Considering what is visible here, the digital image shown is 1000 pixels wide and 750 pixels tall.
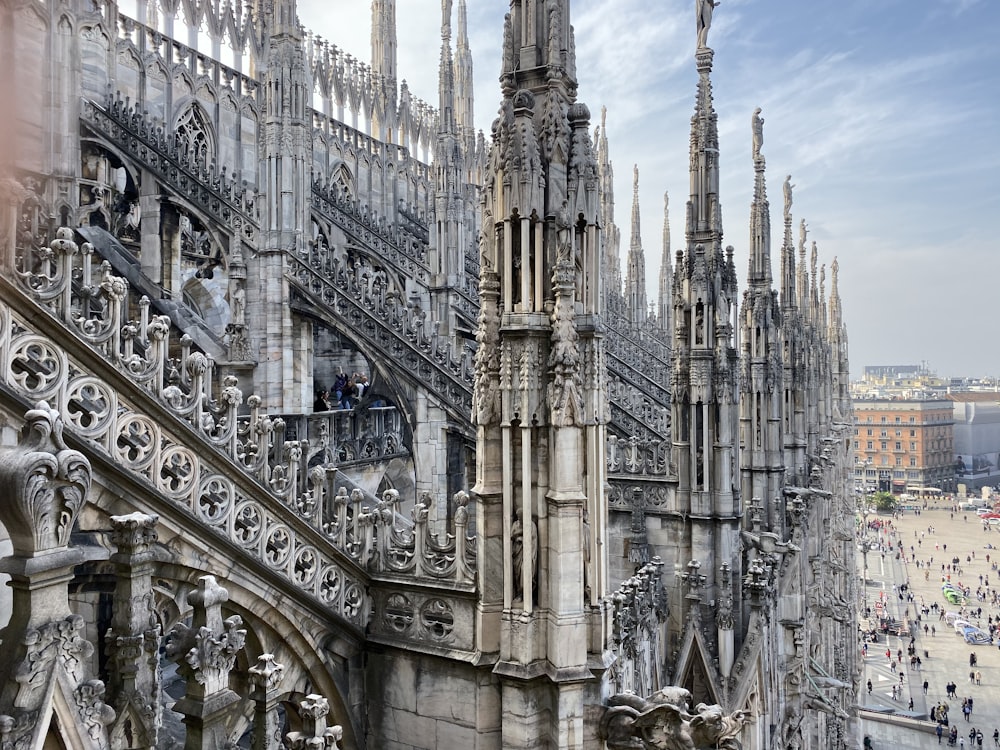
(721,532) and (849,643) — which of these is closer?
(721,532)

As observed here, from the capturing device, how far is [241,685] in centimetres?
413

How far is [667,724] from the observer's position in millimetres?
5262

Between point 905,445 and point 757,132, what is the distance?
92551 mm

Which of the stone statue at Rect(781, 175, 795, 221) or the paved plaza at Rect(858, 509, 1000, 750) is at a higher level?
the stone statue at Rect(781, 175, 795, 221)

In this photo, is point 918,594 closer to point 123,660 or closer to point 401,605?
point 401,605

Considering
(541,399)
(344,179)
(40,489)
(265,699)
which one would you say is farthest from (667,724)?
(344,179)

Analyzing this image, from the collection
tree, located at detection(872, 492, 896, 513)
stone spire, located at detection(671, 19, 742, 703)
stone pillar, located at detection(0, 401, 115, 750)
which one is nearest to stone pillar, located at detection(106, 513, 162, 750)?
stone pillar, located at detection(0, 401, 115, 750)

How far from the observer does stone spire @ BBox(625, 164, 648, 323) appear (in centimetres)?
3931

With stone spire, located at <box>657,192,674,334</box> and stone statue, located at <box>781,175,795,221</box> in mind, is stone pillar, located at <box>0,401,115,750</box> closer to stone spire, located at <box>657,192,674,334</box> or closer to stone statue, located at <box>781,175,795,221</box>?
stone statue, located at <box>781,175,795,221</box>

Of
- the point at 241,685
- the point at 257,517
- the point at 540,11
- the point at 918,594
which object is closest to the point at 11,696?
the point at 241,685

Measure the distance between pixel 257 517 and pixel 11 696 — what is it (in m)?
4.21

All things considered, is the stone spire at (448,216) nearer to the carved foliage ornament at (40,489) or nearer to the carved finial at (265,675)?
the carved finial at (265,675)

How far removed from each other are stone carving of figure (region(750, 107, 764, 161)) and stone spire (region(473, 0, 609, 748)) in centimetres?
1470

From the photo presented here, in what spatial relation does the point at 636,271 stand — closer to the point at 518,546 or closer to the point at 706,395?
the point at 706,395
